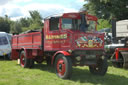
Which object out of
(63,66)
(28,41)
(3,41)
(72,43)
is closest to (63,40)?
(72,43)

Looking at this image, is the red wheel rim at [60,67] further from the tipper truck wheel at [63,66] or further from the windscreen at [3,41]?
the windscreen at [3,41]

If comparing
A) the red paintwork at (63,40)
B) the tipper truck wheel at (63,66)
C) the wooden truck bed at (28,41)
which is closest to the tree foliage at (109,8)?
the wooden truck bed at (28,41)

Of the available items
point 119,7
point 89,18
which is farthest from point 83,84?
point 119,7

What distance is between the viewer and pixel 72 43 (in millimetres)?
7762

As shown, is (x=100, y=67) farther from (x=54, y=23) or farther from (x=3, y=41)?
(x=3, y=41)

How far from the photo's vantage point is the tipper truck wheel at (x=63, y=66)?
7.64m

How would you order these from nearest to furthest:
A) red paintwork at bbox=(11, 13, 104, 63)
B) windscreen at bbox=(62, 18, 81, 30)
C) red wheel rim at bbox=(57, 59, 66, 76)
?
red paintwork at bbox=(11, 13, 104, 63), red wheel rim at bbox=(57, 59, 66, 76), windscreen at bbox=(62, 18, 81, 30)

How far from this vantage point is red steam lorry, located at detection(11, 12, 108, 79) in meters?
7.80

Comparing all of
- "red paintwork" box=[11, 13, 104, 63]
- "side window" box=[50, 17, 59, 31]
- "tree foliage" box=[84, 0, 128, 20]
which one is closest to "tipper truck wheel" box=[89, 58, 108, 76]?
"red paintwork" box=[11, 13, 104, 63]

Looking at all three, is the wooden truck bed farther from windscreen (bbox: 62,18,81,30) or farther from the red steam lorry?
windscreen (bbox: 62,18,81,30)

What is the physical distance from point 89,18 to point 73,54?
187cm

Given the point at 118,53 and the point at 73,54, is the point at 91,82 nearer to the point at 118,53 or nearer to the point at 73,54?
the point at 73,54

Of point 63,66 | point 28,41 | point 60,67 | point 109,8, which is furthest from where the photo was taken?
point 109,8

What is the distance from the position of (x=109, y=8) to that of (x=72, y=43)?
2592cm
